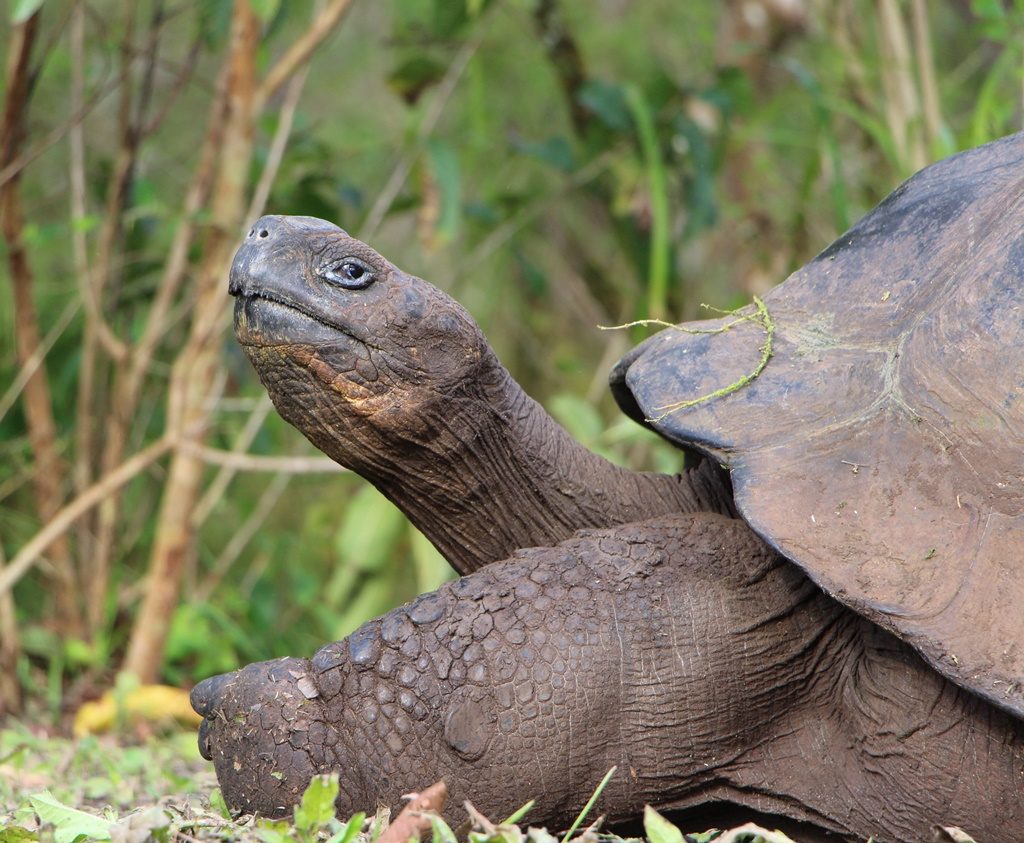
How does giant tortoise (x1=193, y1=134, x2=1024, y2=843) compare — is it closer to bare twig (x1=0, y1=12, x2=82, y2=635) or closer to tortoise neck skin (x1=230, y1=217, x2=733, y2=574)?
tortoise neck skin (x1=230, y1=217, x2=733, y2=574)

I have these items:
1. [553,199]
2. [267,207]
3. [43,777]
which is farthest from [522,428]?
[553,199]

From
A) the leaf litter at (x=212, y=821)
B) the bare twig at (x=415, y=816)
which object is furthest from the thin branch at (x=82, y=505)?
the bare twig at (x=415, y=816)

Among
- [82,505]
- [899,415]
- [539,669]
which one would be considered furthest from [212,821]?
[82,505]

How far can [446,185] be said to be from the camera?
4508 millimetres

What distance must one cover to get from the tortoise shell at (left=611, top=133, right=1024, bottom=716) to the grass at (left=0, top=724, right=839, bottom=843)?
1.40ft

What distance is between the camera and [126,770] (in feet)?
10.1

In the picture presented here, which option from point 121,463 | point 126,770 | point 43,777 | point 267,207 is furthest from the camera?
point 267,207

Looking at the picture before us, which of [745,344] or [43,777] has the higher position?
[745,344]

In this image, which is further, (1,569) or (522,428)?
(1,569)

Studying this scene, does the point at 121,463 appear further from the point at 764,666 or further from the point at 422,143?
the point at 764,666

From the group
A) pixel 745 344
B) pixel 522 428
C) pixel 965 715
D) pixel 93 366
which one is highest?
pixel 745 344

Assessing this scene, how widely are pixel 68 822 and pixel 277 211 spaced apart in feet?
10.8

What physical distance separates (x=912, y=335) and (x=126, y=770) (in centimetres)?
211

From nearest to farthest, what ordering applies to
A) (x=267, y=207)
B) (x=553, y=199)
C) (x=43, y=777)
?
(x=43, y=777) → (x=267, y=207) → (x=553, y=199)
